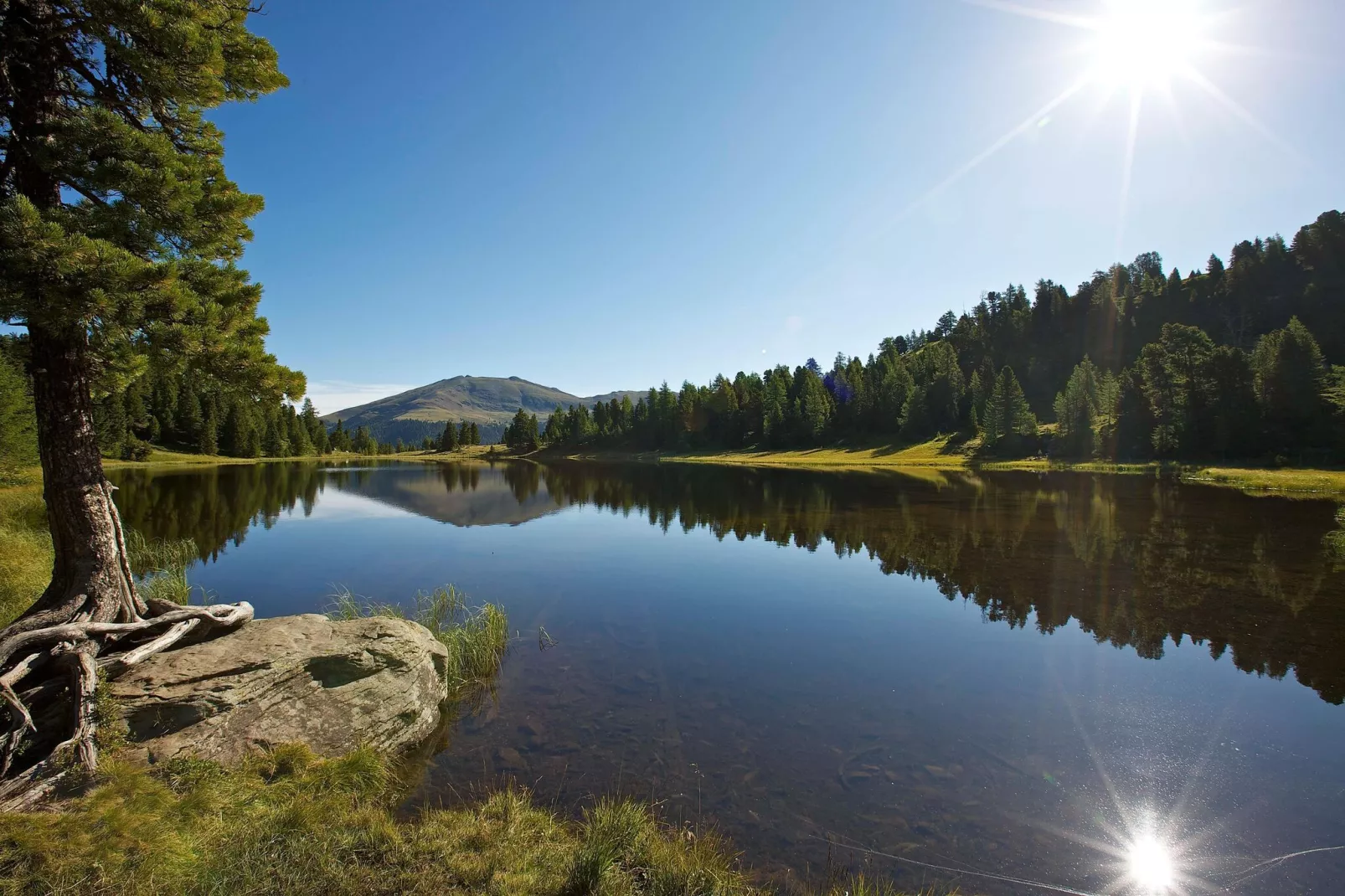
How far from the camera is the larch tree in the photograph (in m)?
6.99

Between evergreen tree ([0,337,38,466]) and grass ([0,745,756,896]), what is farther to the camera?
evergreen tree ([0,337,38,466])

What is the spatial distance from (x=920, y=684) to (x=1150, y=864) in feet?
18.4

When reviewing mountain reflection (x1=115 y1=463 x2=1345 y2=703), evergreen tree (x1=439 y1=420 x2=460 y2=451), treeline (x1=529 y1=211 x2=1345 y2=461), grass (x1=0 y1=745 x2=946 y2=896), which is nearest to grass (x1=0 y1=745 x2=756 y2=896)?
grass (x1=0 y1=745 x2=946 y2=896)

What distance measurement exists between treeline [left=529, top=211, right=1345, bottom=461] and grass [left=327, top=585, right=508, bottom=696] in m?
93.5

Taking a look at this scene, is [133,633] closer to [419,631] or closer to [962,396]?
[419,631]

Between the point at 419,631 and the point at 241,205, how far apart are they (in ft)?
28.2

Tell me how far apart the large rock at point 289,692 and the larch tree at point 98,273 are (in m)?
0.65

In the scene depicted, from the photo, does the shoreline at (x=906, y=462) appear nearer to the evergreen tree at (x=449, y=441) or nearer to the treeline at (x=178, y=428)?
the treeline at (x=178, y=428)

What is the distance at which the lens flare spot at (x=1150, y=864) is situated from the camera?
7176mm

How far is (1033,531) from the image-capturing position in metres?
33.5

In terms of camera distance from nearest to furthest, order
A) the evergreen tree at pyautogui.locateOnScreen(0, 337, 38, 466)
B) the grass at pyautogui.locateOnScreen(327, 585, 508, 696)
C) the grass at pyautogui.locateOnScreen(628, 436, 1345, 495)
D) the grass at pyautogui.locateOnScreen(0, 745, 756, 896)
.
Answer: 1. the grass at pyautogui.locateOnScreen(0, 745, 756, 896)
2. the grass at pyautogui.locateOnScreen(327, 585, 508, 696)
3. the evergreen tree at pyautogui.locateOnScreen(0, 337, 38, 466)
4. the grass at pyautogui.locateOnScreen(628, 436, 1345, 495)

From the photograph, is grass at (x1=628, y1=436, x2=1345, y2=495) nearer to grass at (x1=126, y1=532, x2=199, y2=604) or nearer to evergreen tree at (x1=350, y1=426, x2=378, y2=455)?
grass at (x1=126, y1=532, x2=199, y2=604)

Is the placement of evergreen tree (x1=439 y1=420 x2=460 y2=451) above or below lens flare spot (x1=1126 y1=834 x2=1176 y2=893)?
above

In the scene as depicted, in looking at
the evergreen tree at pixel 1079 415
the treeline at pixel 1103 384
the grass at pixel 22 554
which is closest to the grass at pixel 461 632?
the grass at pixel 22 554
